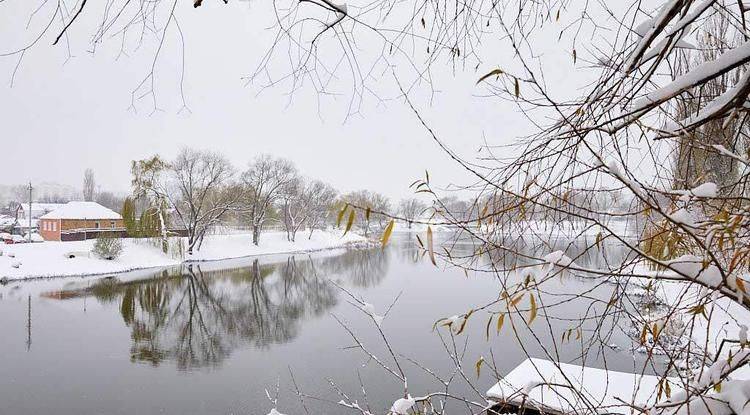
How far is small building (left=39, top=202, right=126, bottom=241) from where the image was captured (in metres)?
26.9

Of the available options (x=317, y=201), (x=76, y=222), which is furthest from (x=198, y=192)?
(x=317, y=201)

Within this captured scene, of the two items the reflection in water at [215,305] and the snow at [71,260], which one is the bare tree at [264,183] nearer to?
the snow at [71,260]

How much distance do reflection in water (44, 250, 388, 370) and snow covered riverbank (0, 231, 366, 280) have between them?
2139 millimetres

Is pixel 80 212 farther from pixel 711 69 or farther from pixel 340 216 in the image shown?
pixel 711 69

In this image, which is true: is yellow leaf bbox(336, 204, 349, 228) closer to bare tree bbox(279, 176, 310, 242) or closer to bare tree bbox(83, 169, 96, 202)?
bare tree bbox(279, 176, 310, 242)

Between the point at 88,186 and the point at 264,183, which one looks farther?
the point at 88,186

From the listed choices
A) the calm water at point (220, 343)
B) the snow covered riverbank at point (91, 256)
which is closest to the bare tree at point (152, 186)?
the snow covered riverbank at point (91, 256)

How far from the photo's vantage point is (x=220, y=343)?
9977 mm

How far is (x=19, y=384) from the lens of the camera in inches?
298

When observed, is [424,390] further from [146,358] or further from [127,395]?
[146,358]

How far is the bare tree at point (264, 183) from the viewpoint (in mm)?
31297

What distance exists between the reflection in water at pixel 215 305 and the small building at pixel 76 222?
33.6ft

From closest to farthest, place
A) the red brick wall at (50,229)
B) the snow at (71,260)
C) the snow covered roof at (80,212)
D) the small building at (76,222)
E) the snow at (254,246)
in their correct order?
the snow at (71,260) → the snow at (254,246) → the small building at (76,222) → the red brick wall at (50,229) → the snow covered roof at (80,212)

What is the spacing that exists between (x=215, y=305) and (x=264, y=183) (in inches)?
788
